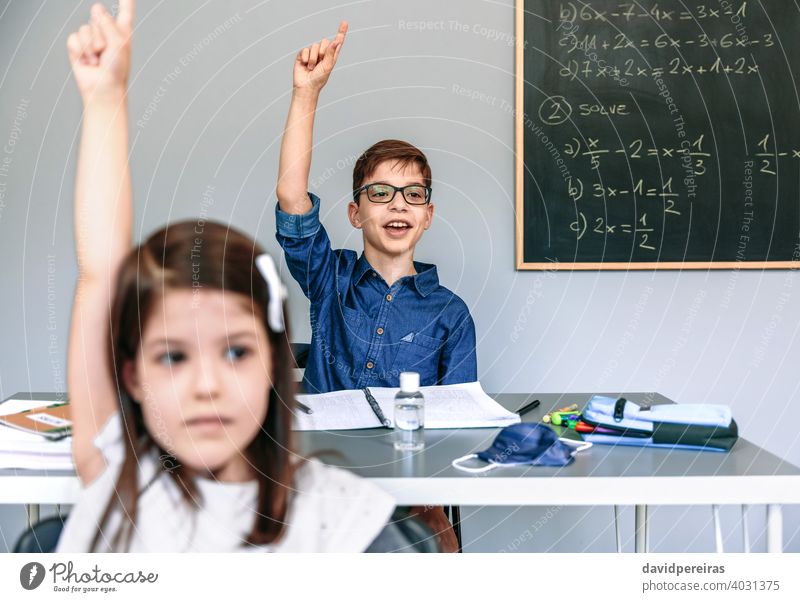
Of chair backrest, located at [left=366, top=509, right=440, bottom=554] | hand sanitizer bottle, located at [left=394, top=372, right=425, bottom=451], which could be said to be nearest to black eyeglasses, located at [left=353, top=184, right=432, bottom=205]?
hand sanitizer bottle, located at [left=394, top=372, right=425, bottom=451]

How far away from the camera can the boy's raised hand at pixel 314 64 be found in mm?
1304

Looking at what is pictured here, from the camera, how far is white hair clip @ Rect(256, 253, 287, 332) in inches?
27.5

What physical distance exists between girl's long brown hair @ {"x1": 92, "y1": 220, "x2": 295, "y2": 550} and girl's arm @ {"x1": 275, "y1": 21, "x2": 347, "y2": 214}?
2.03ft

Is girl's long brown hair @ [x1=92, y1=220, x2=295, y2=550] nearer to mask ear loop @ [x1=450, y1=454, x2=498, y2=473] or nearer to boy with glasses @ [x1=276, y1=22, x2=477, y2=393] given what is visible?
mask ear loop @ [x1=450, y1=454, x2=498, y2=473]

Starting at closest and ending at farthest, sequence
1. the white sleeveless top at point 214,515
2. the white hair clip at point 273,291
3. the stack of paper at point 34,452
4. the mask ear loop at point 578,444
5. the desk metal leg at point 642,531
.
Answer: the white hair clip at point 273,291
the white sleeveless top at point 214,515
the stack of paper at point 34,452
the mask ear loop at point 578,444
the desk metal leg at point 642,531

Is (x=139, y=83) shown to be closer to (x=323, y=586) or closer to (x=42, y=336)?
(x=42, y=336)

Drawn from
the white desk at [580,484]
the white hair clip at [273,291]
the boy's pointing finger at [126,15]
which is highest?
the boy's pointing finger at [126,15]

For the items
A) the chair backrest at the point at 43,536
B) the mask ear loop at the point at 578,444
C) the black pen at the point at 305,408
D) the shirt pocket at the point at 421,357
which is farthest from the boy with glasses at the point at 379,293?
the chair backrest at the point at 43,536

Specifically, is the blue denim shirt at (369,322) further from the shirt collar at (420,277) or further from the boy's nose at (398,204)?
the boy's nose at (398,204)

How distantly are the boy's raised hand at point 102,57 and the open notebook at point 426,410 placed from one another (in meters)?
0.54

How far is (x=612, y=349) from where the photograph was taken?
82.1 inches

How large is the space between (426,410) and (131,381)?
1.87ft

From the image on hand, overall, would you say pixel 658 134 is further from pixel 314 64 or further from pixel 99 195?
pixel 99 195

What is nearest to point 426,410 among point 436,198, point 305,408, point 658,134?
point 305,408
